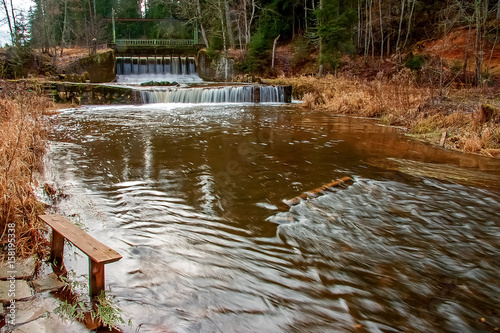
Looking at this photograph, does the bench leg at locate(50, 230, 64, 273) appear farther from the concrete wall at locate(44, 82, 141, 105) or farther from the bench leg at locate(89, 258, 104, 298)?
the concrete wall at locate(44, 82, 141, 105)

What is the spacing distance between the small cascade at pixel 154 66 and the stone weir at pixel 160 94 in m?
12.6

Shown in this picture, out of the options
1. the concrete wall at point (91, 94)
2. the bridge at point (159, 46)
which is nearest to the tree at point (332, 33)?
the concrete wall at point (91, 94)

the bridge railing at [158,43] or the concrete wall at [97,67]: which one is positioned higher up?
the bridge railing at [158,43]

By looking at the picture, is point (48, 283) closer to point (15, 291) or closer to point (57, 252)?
point (15, 291)

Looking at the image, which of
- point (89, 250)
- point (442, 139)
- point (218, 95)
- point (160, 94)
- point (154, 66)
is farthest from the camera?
point (154, 66)

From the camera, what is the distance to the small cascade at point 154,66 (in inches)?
1166

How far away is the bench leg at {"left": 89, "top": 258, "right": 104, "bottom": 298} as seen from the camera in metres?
2.43

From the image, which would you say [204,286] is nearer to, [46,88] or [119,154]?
[119,154]

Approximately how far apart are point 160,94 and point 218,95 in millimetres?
3118

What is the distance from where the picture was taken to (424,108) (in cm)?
1062

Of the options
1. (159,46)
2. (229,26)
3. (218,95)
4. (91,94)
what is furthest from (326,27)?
(159,46)

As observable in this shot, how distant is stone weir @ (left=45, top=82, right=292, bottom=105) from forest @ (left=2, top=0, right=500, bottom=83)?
283 inches

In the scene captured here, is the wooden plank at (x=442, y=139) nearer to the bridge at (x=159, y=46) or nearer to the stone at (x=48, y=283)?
the stone at (x=48, y=283)

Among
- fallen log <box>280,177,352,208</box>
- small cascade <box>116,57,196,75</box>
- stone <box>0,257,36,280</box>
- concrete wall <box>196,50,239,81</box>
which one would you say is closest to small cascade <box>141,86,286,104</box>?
concrete wall <box>196,50,239,81</box>
